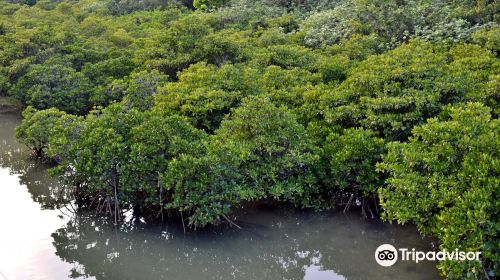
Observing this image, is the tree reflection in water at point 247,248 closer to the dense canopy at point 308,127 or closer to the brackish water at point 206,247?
the brackish water at point 206,247

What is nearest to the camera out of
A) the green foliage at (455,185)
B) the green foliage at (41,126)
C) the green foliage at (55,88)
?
the green foliage at (455,185)

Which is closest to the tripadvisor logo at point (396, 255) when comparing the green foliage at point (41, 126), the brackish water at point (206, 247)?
the brackish water at point (206, 247)

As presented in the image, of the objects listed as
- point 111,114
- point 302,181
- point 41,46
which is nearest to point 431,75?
point 302,181

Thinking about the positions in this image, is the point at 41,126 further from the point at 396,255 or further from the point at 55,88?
the point at 396,255

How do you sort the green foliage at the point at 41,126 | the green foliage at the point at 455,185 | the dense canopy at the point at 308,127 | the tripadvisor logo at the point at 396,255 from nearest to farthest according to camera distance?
the green foliage at the point at 455,185, the dense canopy at the point at 308,127, the tripadvisor logo at the point at 396,255, the green foliage at the point at 41,126

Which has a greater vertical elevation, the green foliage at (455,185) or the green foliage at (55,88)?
the green foliage at (455,185)

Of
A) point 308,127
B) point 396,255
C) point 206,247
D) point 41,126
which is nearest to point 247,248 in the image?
point 206,247
